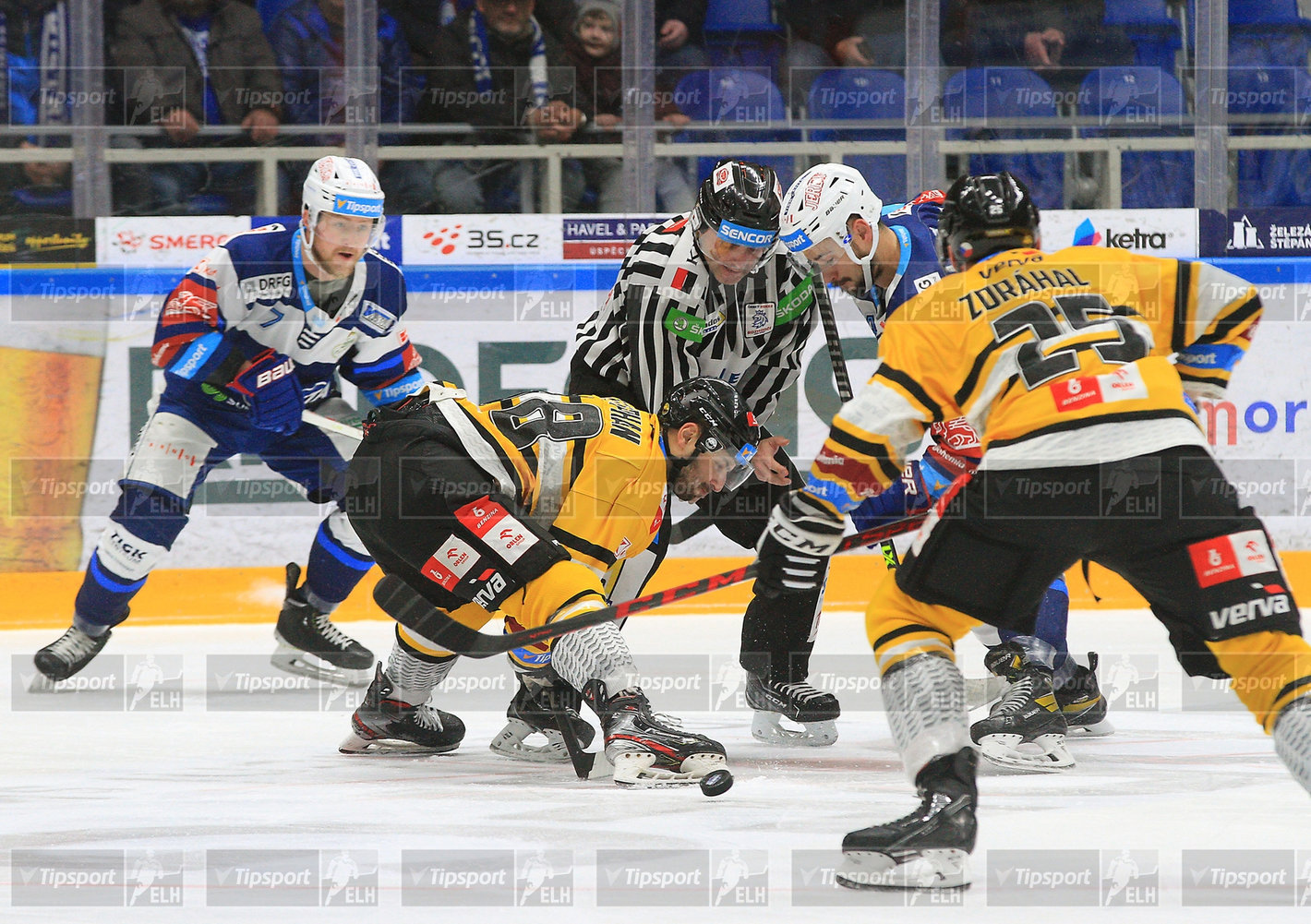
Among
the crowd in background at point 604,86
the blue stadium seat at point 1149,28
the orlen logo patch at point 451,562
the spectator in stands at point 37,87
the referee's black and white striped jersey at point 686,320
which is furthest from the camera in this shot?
the blue stadium seat at point 1149,28

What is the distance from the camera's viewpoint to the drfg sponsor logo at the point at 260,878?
7.59 ft

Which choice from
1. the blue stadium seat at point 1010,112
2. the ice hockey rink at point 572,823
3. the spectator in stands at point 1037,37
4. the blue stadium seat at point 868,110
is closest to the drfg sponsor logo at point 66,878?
the ice hockey rink at point 572,823

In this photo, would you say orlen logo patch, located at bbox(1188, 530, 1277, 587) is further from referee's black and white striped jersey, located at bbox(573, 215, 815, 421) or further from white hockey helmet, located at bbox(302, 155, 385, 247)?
white hockey helmet, located at bbox(302, 155, 385, 247)

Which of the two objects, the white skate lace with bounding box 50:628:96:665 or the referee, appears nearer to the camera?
the referee

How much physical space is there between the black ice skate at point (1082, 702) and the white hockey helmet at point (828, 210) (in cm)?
115

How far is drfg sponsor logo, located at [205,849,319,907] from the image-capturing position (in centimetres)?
231

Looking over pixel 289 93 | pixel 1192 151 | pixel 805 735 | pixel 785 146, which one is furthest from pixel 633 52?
pixel 805 735

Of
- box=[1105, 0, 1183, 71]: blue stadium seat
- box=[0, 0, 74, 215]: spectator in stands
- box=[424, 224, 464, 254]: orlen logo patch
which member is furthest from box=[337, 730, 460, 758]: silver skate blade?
box=[1105, 0, 1183, 71]: blue stadium seat

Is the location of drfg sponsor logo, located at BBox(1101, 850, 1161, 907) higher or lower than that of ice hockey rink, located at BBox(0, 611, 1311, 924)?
higher

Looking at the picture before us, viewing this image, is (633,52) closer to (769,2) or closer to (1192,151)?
(769,2)

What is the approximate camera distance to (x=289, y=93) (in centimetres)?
720

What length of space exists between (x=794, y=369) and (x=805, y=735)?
108cm

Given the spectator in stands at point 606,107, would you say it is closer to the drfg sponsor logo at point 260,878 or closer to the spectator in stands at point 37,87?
the spectator in stands at point 37,87

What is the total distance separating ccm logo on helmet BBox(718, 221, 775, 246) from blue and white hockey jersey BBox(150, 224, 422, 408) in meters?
1.40
